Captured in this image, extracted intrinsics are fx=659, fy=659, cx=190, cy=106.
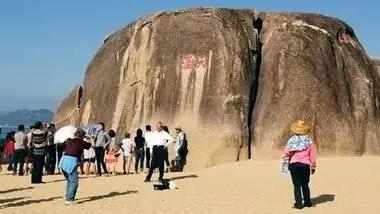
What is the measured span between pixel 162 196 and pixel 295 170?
3.51 m

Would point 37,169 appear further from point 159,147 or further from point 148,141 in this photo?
point 159,147

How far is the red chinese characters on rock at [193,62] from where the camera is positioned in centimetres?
2328

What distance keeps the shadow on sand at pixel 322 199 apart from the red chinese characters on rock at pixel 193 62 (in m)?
8.93

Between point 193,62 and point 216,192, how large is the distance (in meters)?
8.04

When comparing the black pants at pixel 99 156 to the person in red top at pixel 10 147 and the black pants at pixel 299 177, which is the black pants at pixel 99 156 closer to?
the person in red top at pixel 10 147

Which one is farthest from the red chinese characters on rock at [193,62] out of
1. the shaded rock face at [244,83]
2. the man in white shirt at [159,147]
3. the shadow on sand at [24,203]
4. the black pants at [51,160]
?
the shadow on sand at [24,203]

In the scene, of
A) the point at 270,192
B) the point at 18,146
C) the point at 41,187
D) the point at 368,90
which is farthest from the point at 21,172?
the point at 368,90

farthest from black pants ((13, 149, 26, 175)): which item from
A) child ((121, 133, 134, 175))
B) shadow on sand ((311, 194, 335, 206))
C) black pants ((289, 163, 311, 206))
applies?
black pants ((289, 163, 311, 206))

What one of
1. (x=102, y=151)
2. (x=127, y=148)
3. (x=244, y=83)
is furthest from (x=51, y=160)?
(x=244, y=83)

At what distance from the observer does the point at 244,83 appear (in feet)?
75.3

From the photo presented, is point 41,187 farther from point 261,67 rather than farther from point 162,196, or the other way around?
point 261,67

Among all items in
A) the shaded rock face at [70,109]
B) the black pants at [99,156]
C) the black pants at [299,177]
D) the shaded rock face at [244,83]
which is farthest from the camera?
the shaded rock face at [70,109]

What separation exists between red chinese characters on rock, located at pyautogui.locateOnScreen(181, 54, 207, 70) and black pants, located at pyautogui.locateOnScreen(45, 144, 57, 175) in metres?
5.52

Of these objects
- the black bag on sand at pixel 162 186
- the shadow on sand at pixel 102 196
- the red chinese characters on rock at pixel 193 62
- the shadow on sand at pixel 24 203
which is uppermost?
the red chinese characters on rock at pixel 193 62
